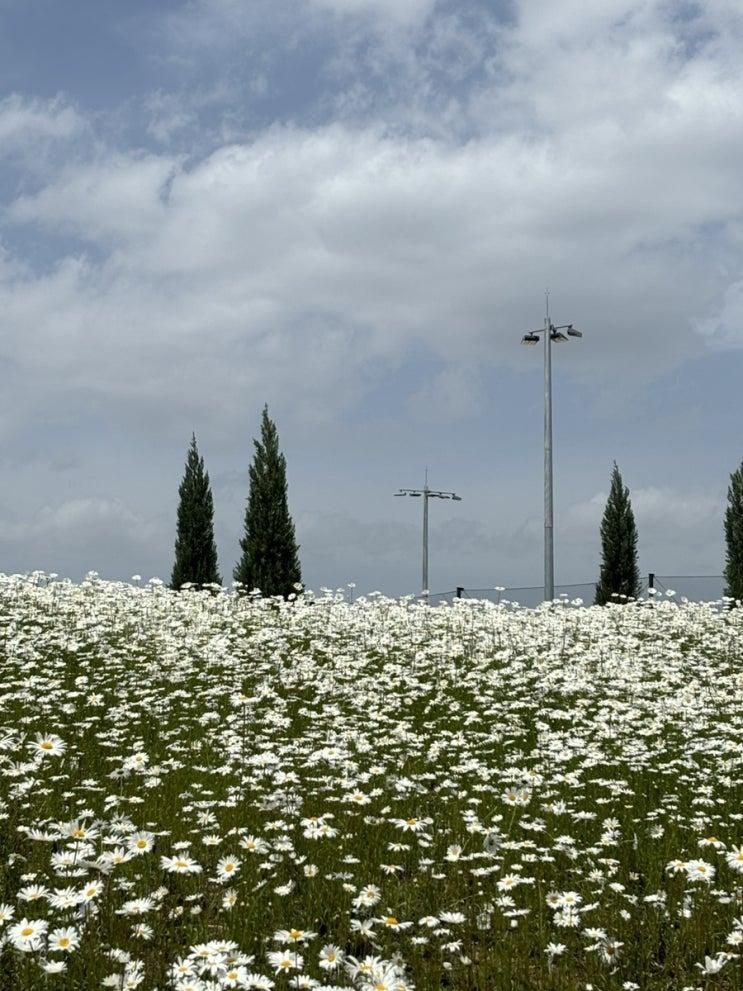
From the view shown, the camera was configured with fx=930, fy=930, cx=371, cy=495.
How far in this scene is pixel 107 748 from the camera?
34.9 ft

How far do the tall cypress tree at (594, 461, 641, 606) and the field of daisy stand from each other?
16106mm

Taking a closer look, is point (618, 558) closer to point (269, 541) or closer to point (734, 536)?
point (734, 536)

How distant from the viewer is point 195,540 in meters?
33.2

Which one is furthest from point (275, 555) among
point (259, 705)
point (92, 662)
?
point (259, 705)

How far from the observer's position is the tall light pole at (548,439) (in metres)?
25.9

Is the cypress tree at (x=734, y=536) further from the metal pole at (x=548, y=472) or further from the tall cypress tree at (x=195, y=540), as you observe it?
the tall cypress tree at (x=195, y=540)

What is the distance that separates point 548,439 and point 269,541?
33.7 ft

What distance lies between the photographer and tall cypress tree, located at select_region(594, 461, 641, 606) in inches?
1351

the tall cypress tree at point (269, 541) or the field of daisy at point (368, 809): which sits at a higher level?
the tall cypress tree at point (269, 541)

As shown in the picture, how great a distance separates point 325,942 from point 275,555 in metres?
26.2

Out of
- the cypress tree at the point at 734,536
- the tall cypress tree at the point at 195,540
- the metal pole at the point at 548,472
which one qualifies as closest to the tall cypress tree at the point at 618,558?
the cypress tree at the point at 734,536

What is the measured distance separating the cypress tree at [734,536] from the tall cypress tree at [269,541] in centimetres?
1459

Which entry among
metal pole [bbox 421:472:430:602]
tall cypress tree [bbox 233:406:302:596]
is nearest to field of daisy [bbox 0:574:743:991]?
tall cypress tree [bbox 233:406:302:596]

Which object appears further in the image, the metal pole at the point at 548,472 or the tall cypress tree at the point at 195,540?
the tall cypress tree at the point at 195,540
